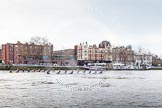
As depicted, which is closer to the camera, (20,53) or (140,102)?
(140,102)

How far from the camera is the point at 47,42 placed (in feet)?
623

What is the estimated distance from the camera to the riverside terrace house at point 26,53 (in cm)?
17950

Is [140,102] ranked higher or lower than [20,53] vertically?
lower

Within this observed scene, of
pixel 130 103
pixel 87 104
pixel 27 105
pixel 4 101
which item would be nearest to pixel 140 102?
pixel 130 103

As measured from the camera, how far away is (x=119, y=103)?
2941 centimetres

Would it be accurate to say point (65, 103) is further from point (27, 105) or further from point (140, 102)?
point (140, 102)

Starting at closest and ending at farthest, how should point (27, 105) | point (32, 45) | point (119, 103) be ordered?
point (27, 105), point (119, 103), point (32, 45)

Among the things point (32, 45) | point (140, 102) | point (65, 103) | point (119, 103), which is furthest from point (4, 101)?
point (32, 45)

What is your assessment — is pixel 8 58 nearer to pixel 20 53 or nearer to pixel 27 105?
pixel 20 53

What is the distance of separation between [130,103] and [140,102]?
4.20ft

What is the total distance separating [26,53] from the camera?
584 feet

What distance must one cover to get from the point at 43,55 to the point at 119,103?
160 meters

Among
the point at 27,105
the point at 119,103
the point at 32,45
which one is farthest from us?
the point at 32,45

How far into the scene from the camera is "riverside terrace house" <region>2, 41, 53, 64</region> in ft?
589
